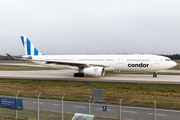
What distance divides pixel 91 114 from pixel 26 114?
170 inches

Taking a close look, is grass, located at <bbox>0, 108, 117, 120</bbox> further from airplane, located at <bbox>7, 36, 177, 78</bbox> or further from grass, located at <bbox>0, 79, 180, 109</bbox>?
airplane, located at <bbox>7, 36, 177, 78</bbox>

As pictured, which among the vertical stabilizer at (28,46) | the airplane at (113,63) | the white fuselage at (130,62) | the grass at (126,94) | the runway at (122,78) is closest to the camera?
the grass at (126,94)

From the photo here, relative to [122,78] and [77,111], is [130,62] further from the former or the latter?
[77,111]

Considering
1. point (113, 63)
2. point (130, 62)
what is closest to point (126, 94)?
point (130, 62)

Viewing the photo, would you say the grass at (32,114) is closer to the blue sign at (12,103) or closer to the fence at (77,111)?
the fence at (77,111)

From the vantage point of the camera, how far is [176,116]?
1141cm

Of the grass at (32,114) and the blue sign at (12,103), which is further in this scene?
the blue sign at (12,103)

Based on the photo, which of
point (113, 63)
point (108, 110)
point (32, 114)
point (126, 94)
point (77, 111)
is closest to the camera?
point (108, 110)

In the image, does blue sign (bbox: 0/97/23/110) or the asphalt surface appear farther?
blue sign (bbox: 0/97/23/110)

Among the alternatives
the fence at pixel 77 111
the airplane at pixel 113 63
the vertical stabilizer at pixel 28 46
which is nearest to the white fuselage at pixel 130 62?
the airplane at pixel 113 63

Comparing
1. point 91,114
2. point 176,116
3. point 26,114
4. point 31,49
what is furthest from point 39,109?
point 31,49

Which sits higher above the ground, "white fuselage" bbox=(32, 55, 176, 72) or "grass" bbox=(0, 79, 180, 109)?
"white fuselage" bbox=(32, 55, 176, 72)

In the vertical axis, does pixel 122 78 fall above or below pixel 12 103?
below

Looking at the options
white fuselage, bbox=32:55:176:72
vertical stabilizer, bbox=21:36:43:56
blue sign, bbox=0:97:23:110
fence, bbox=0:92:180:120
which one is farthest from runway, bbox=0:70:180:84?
blue sign, bbox=0:97:23:110
